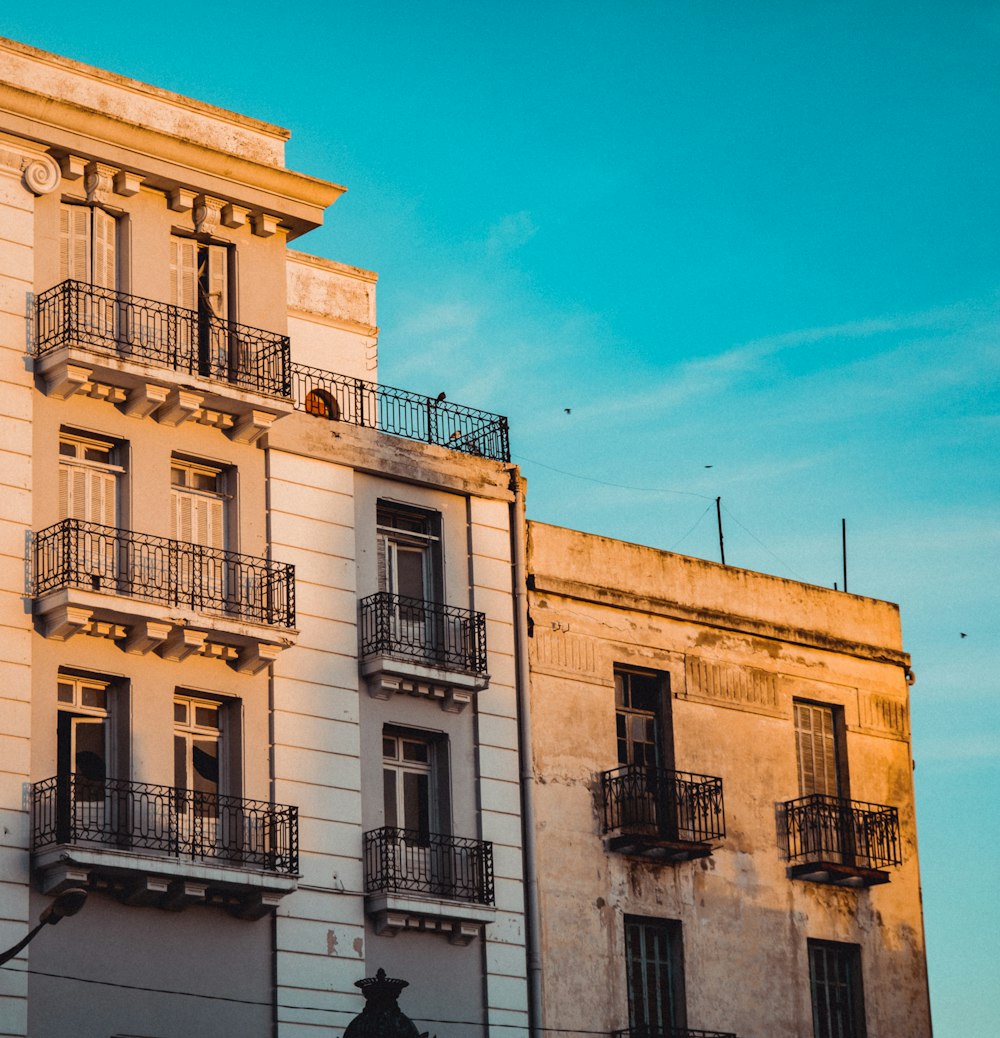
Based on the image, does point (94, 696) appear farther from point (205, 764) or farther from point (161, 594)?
point (205, 764)

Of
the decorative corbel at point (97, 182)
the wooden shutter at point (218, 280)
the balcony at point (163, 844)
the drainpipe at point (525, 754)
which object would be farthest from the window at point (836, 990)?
the decorative corbel at point (97, 182)

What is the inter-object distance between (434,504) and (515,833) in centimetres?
518

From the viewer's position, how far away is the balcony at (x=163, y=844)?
97.2 feet

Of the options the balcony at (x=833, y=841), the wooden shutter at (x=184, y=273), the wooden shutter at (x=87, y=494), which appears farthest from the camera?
the balcony at (x=833, y=841)

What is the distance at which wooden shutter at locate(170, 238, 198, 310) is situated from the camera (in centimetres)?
3419

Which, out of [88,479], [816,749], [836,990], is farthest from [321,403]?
[836,990]

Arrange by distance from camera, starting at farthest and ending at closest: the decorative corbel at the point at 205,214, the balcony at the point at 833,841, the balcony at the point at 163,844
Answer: the balcony at the point at 833,841 < the decorative corbel at the point at 205,214 < the balcony at the point at 163,844

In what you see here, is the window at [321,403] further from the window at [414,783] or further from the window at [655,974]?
the window at [655,974]

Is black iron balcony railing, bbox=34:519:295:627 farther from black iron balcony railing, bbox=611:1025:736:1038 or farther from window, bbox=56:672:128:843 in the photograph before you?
black iron balcony railing, bbox=611:1025:736:1038

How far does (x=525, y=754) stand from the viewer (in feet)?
115

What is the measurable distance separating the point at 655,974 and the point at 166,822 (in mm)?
8879

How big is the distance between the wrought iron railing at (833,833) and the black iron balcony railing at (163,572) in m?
9.86

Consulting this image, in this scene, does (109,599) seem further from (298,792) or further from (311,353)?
(311,353)

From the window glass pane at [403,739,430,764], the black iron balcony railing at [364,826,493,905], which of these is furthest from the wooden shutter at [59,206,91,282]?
the black iron balcony railing at [364,826,493,905]
